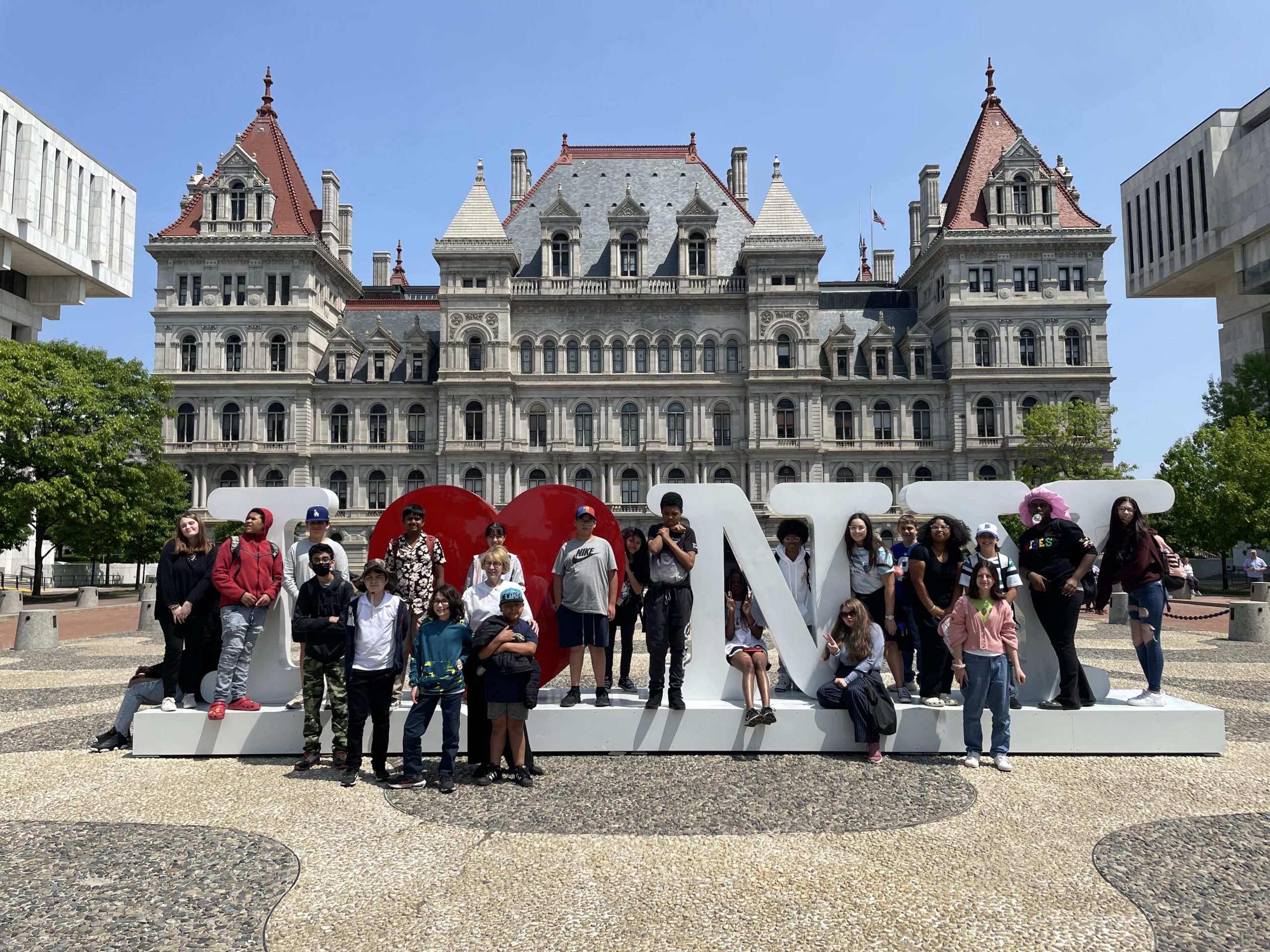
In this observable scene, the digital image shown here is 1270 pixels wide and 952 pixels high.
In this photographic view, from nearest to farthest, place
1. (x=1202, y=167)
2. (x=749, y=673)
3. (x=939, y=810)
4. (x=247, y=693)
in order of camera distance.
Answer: (x=939, y=810), (x=749, y=673), (x=247, y=693), (x=1202, y=167)

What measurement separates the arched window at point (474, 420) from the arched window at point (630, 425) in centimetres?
791

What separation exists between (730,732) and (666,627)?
49.7 inches

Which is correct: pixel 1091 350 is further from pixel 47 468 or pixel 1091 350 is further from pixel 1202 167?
pixel 47 468

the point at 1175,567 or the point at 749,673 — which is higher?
the point at 1175,567

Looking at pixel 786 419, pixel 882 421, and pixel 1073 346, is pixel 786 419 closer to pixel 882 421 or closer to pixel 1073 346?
pixel 882 421

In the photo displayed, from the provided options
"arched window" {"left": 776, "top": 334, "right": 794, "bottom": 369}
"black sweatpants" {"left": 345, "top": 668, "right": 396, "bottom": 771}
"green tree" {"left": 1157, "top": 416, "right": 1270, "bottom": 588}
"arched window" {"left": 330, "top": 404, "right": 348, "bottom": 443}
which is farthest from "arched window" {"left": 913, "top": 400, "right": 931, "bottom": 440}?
"black sweatpants" {"left": 345, "top": 668, "right": 396, "bottom": 771}

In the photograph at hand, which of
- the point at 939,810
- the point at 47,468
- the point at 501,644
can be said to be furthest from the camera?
the point at 47,468

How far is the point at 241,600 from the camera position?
8742 millimetres

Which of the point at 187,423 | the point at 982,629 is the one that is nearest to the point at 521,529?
the point at 982,629

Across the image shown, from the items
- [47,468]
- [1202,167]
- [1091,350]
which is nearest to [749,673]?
[47,468]

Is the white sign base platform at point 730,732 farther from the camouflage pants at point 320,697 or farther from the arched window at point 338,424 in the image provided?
the arched window at point 338,424

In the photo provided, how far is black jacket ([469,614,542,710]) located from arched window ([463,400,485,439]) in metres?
40.8

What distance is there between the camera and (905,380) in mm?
48969

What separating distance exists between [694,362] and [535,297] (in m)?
9.77
